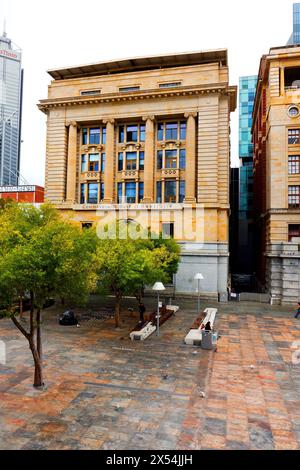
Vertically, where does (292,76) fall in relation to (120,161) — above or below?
above

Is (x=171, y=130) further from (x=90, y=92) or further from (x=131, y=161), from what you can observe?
(x=90, y=92)

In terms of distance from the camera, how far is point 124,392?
41.5 ft

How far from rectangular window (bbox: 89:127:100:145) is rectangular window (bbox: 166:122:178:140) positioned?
9311mm

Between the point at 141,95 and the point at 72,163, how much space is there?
40.0ft

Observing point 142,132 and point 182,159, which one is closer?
point 182,159

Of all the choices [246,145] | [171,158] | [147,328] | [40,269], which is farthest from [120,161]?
[246,145]

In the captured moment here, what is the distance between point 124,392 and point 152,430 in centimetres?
284

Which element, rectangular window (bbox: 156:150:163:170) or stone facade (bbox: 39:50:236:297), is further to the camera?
rectangular window (bbox: 156:150:163:170)

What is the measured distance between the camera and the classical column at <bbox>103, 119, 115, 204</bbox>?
4078 centimetres

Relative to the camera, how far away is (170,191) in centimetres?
3994

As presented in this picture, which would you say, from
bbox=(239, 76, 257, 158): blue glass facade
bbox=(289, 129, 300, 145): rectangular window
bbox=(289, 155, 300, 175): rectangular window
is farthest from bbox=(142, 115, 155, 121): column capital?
bbox=(239, 76, 257, 158): blue glass facade

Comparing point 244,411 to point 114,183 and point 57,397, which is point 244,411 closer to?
point 57,397

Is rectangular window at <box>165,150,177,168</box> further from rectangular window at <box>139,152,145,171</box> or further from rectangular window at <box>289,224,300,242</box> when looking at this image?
rectangular window at <box>289,224,300,242</box>

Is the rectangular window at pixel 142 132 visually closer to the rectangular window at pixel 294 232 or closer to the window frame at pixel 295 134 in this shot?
the window frame at pixel 295 134
